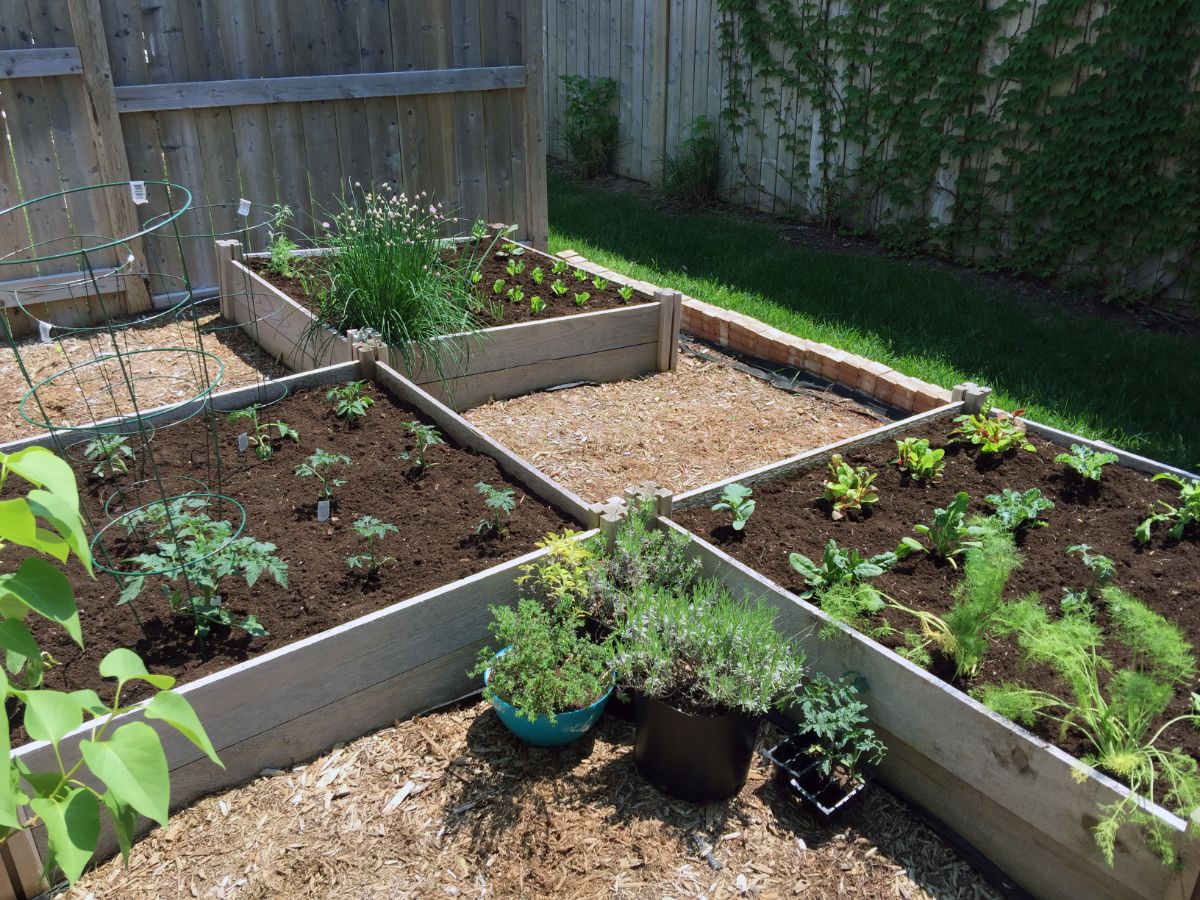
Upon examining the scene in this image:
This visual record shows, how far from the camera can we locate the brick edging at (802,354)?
15.8 feet

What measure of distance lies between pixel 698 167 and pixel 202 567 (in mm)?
7056

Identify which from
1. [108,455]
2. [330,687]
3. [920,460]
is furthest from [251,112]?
[920,460]

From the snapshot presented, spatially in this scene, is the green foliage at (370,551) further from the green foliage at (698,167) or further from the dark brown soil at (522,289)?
the green foliage at (698,167)

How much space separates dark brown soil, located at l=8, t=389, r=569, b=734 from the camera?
9.01ft

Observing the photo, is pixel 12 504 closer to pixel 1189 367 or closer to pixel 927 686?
pixel 927 686

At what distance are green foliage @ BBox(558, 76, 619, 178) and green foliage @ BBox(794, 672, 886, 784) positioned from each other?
27.6 ft

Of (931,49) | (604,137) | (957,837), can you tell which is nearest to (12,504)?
(957,837)

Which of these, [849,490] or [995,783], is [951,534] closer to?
[849,490]

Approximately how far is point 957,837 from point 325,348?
3622mm

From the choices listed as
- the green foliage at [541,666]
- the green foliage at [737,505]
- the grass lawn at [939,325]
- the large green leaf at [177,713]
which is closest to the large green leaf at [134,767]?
the large green leaf at [177,713]

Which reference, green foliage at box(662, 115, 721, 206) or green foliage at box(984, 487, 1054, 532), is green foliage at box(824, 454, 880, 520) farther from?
green foliage at box(662, 115, 721, 206)

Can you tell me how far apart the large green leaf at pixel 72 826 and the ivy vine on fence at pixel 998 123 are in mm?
6515

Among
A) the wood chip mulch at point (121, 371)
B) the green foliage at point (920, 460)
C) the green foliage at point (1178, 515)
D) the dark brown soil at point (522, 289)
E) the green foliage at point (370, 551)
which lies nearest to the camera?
the green foliage at point (370, 551)

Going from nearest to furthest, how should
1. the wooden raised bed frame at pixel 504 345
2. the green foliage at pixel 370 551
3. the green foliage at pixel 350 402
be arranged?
the green foliage at pixel 370 551
the green foliage at pixel 350 402
the wooden raised bed frame at pixel 504 345
